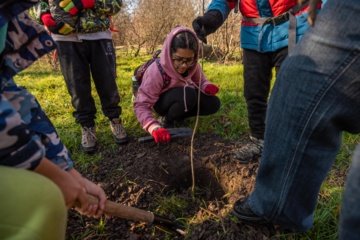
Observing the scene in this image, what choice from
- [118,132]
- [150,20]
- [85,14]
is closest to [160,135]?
[118,132]

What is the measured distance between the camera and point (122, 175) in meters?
2.03

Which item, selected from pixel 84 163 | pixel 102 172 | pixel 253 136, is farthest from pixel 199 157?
pixel 84 163

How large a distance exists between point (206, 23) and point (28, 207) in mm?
1670

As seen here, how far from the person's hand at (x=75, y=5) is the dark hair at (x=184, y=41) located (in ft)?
2.41

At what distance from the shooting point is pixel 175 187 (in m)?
2.23

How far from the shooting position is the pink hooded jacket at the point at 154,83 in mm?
2348

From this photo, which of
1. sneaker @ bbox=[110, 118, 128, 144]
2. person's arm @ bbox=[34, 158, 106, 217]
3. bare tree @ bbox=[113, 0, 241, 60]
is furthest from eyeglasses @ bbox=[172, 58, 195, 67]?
bare tree @ bbox=[113, 0, 241, 60]

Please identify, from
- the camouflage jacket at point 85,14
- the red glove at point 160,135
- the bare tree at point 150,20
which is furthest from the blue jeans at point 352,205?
the bare tree at point 150,20

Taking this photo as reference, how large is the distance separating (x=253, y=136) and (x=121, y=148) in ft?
3.71

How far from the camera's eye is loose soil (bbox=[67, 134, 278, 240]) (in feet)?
5.11

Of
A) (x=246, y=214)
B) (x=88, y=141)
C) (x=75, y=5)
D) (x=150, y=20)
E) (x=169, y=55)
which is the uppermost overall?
(x=75, y=5)

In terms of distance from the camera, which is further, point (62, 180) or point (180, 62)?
point (180, 62)

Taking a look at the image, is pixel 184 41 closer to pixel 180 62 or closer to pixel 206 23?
pixel 180 62

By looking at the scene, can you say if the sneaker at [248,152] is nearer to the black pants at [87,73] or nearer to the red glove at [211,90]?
the red glove at [211,90]
